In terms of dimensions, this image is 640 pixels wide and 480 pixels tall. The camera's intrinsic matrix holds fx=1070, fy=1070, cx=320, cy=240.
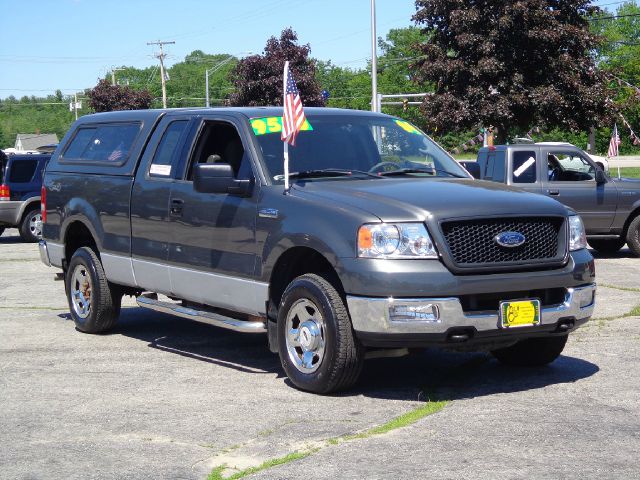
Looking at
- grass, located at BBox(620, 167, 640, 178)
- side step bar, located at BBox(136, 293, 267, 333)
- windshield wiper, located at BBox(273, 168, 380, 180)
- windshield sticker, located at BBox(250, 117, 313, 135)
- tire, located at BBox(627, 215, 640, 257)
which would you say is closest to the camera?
side step bar, located at BBox(136, 293, 267, 333)

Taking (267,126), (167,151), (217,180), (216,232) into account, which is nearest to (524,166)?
(167,151)

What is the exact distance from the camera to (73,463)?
5625mm

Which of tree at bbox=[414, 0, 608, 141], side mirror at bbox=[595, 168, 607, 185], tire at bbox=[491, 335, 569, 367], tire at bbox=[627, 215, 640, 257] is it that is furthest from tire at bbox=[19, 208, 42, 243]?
tire at bbox=[491, 335, 569, 367]

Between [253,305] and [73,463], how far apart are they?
2374 mm

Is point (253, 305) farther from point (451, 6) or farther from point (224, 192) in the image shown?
point (451, 6)

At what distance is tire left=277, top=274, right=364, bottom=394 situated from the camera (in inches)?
272

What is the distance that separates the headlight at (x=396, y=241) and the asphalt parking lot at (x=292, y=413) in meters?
0.98

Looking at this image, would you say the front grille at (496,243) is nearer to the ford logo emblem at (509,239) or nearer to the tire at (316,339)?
the ford logo emblem at (509,239)

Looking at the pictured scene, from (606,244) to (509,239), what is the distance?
12.4 meters

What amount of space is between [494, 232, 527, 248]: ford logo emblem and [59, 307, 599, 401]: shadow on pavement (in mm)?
1050

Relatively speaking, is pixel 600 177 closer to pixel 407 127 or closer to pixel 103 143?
pixel 407 127

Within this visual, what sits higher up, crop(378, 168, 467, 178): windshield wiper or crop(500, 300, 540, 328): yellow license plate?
crop(378, 168, 467, 178): windshield wiper

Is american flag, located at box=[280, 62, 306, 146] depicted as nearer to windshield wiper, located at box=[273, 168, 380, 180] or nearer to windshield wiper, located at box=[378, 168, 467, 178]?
windshield wiper, located at box=[273, 168, 380, 180]

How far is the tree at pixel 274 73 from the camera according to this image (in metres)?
45.8
